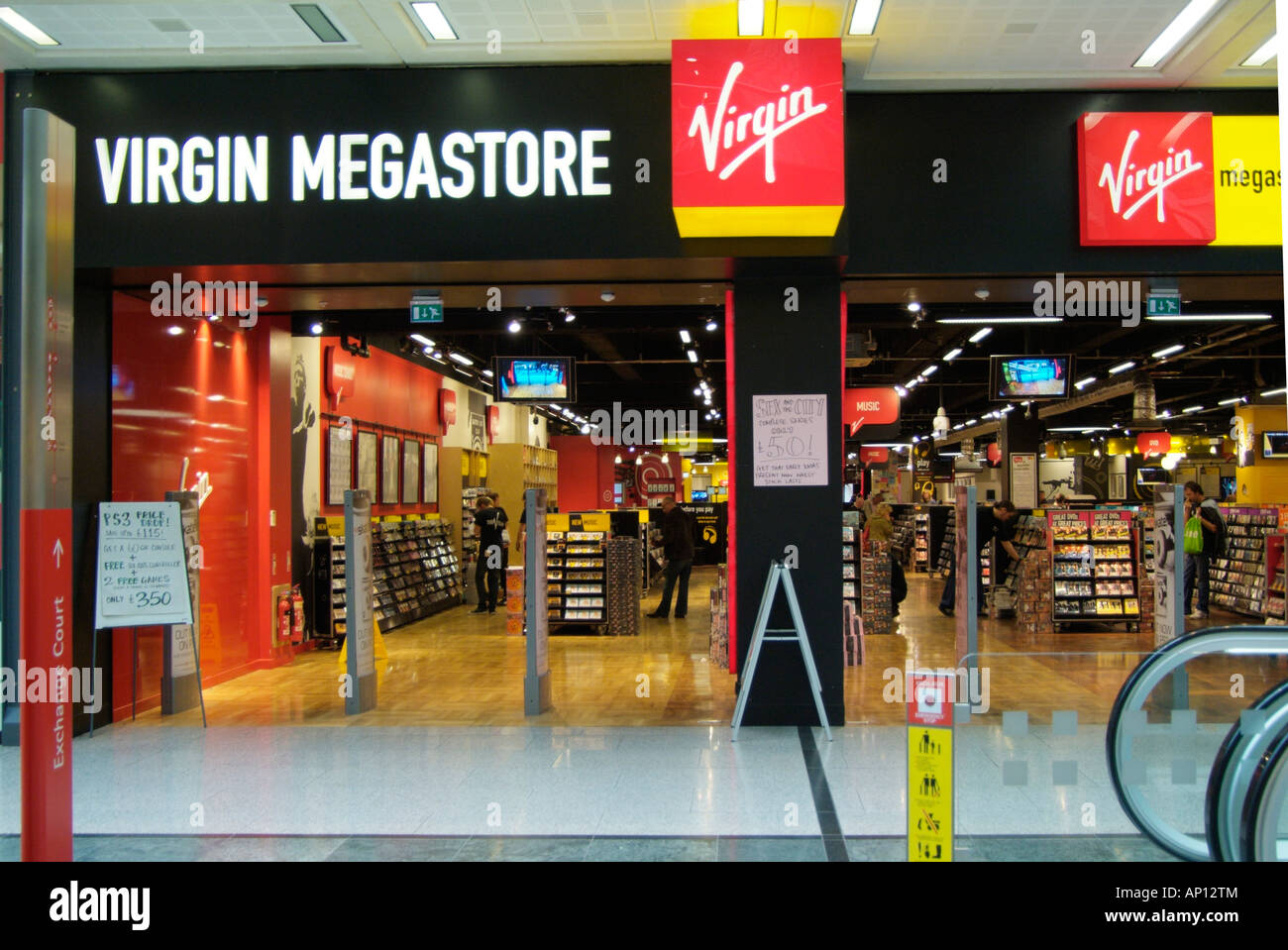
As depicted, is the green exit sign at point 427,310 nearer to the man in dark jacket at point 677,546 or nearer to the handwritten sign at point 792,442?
the handwritten sign at point 792,442

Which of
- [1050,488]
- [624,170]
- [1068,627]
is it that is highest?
[624,170]

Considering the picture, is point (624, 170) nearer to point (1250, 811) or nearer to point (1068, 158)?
point (1068, 158)

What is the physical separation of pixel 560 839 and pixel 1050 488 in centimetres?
2196

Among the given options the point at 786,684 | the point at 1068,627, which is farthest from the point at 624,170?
the point at 1068,627

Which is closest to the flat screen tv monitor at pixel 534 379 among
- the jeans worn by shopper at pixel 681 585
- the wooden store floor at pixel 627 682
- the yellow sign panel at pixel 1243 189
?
the wooden store floor at pixel 627 682

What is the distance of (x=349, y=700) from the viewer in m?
6.92

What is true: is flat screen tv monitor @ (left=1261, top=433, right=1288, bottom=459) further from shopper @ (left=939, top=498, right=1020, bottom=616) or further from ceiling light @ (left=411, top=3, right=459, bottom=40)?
ceiling light @ (left=411, top=3, right=459, bottom=40)

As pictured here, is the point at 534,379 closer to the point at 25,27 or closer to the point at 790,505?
the point at 790,505

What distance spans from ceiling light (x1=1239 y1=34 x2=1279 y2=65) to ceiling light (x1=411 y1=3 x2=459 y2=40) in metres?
5.03

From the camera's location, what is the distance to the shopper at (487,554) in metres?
12.9

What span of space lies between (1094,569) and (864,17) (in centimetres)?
826

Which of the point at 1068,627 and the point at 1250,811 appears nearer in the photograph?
the point at 1250,811

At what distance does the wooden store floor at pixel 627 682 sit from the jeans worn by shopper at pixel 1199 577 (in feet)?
4.60

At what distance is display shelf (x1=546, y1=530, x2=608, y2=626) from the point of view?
11617mm
